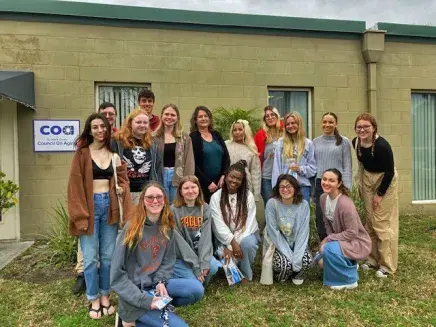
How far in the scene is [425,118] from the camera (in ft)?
27.7

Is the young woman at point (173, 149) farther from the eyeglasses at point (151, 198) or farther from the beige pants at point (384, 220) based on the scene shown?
the beige pants at point (384, 220)

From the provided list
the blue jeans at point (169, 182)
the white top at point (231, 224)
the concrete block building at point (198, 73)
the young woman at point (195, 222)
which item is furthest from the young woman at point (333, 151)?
the concrete block building at point (198, 73)

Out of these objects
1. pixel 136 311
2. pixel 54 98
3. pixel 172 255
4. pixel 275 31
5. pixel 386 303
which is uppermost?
pixel 275 31

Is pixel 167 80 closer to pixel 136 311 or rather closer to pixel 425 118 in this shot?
pixel 136 311

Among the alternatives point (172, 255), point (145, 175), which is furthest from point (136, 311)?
point (145, 175)

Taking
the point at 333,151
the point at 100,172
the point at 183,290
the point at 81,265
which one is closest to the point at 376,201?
the point at 333,151

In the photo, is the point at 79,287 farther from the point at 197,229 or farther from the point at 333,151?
the point at 333,151

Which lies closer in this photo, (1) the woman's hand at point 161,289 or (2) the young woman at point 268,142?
(1) the woman's hand at point 161,289

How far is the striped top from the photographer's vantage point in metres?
4.87

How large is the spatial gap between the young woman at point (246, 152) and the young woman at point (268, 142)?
267 mm

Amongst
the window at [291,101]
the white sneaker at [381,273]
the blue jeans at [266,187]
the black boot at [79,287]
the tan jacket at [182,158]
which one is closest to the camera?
the black boot at [79,287]

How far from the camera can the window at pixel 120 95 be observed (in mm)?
6996

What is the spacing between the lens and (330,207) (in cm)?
449

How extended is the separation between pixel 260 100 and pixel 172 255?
460 centimetres
